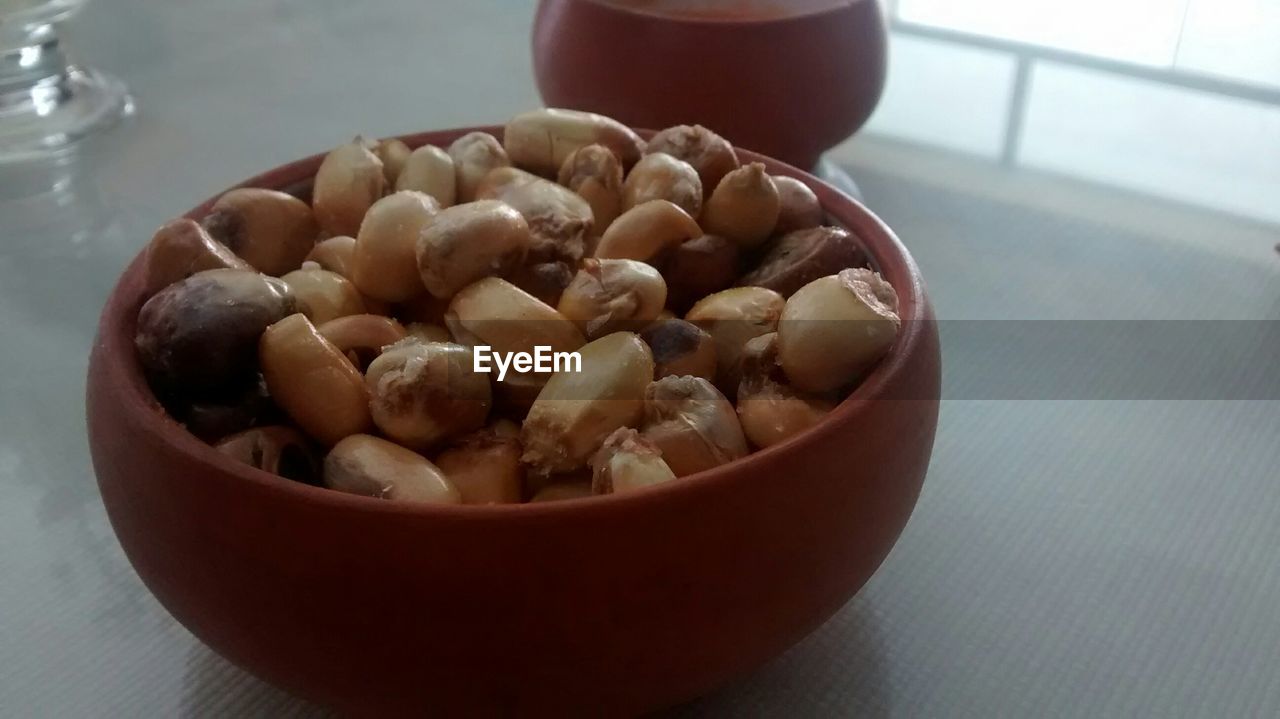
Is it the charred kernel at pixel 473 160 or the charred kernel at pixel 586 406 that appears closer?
the charred kernel at pixel 586 406

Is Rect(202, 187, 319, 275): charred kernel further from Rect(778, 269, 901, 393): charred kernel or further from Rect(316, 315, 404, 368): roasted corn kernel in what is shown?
Rect(778, 269, 901, 393): charred kernel

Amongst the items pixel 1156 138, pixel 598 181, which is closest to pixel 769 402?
pixel 598 181

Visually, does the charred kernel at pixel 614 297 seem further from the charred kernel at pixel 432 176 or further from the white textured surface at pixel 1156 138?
the white textured surface at pixel 1156 138

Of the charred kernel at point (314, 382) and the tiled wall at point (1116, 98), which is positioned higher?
the charred kernel at point (314, 382)

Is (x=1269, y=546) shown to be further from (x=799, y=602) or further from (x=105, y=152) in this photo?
(x=105, y=152)

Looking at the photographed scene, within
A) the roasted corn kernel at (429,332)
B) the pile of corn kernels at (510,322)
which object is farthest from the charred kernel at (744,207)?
the roasted corn kernel at (429,332)

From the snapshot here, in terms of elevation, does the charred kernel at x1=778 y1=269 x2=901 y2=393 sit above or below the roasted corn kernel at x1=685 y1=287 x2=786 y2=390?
above

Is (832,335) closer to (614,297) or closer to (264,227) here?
(614,297)

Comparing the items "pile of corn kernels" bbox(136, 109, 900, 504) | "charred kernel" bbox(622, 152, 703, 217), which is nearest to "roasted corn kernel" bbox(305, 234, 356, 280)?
"pile of corn kernels" bbox(136, 109, 900, 504)
